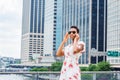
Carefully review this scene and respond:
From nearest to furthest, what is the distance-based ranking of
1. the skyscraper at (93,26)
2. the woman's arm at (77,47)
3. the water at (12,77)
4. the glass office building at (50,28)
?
the woman's arm at (77,47), the water at (12,77), the skyscraper at (93,26), the glass office building at (50,28)

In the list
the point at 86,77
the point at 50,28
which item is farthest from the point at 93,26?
the point at 86,77

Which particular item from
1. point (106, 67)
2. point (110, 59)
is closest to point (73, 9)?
point (110, 59)

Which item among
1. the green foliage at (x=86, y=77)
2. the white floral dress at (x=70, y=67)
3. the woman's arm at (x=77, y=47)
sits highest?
the woman's arm at (x=77, y=47)

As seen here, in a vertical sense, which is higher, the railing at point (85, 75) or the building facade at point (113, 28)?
the building facade at point (113, 28)

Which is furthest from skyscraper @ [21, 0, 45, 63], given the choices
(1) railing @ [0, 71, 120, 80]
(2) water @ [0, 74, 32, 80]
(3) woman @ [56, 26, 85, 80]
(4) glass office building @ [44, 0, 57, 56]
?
(3) woman @ [56, 26, 85, 80]

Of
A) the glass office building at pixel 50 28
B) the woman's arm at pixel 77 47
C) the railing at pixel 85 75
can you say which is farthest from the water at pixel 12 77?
the glass office building at pixel 50 28

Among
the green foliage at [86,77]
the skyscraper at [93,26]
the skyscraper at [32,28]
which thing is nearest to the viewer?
the green foliage at [86,77]

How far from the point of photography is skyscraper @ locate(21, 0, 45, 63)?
177m

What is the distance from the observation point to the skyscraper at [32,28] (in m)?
177

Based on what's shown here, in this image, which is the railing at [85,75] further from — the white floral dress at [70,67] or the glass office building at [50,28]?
Result: the glass office building at [50,28]

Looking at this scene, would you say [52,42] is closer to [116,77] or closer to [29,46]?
[29,46]

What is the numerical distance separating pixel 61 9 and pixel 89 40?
1016 inches

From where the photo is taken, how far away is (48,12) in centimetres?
13200

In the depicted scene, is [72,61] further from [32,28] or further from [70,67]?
[32,28]
